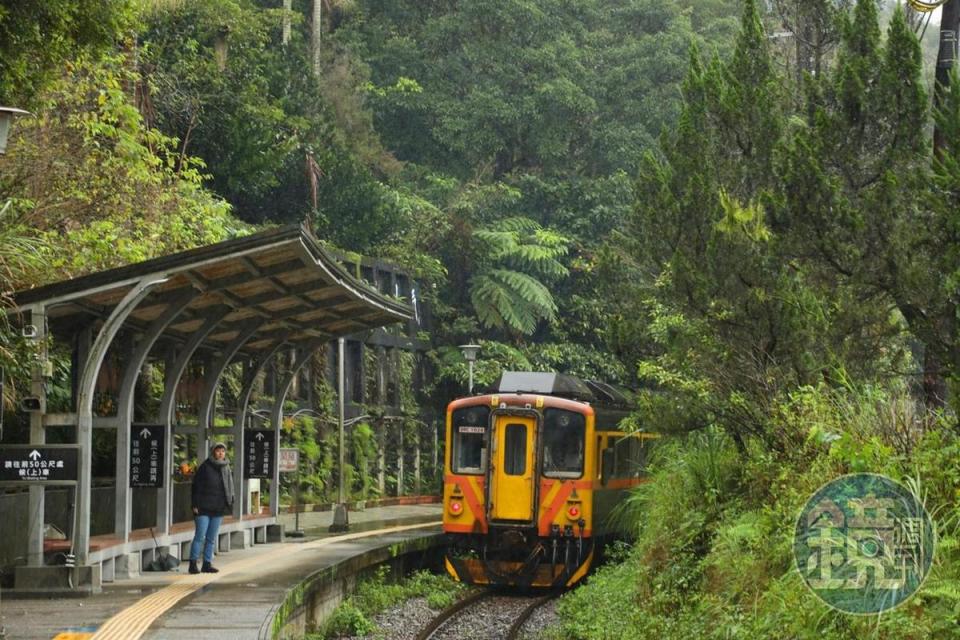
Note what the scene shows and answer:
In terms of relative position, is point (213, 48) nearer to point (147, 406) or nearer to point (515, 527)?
point (147, 406)

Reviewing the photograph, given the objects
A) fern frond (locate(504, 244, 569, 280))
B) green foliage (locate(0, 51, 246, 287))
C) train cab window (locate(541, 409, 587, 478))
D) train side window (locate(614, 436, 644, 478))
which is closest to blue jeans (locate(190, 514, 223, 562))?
green foliage (locate(0, 51, 246, 287))

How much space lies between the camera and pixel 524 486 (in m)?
19.2

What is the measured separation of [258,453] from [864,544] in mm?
11234

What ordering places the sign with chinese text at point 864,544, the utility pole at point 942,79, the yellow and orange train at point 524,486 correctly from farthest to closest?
the yellow and orange train at point 524,486 < the utility pole at point 942,79 < the sign with chinese text at point 864,544

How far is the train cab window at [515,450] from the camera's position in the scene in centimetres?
1933

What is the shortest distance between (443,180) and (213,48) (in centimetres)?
1078

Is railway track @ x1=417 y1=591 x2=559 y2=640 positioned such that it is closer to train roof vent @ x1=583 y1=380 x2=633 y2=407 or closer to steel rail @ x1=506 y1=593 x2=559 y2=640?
steel rail @ x1=506 y1=593 x2=559 y2=640

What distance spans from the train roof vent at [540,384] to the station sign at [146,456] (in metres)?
6.35

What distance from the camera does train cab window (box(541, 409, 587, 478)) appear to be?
63.2 ft

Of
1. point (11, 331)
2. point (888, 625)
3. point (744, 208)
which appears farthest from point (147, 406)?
point (888, 625)

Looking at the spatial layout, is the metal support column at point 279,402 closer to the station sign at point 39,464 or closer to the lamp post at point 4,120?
the station sign at point 39,464

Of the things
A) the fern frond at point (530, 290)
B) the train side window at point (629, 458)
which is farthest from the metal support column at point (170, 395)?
the fern frond at point (530, 290)

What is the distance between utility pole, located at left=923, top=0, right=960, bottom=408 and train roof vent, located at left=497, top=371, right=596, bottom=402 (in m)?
7.53

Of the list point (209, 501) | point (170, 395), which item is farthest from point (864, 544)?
point (170, 395)
